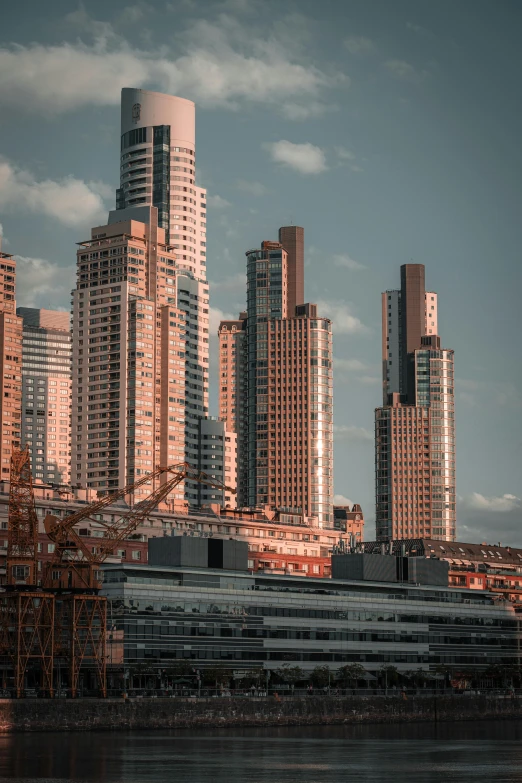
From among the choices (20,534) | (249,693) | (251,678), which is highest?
(20,534)

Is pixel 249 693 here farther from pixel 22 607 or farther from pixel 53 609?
pixel 22 607

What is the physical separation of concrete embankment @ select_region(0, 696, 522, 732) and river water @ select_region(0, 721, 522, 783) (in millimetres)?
3041

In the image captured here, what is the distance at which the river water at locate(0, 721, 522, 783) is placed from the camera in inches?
4289

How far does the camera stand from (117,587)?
604 ft

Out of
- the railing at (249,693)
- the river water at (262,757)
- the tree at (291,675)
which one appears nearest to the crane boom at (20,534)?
the railing at (249,693)

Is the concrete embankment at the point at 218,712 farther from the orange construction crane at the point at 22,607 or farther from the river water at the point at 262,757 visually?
the orange construction crane at the point at 22,607

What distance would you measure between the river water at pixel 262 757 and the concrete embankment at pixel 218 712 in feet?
9.98

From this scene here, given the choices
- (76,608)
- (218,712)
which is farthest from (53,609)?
(218,712)

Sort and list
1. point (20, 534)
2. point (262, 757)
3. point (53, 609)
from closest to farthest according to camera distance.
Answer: point (262, 757) → point (53, 609) → point (20, 534)

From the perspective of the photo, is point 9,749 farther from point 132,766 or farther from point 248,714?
point 248,714

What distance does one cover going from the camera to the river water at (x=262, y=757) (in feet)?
357

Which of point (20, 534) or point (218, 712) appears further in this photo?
point (20, 534)

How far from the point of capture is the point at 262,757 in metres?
126

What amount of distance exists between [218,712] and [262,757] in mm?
42430
